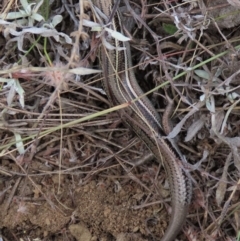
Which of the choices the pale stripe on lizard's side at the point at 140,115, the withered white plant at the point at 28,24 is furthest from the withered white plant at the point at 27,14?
the pale stripe on lizard's side at the point at 140,115

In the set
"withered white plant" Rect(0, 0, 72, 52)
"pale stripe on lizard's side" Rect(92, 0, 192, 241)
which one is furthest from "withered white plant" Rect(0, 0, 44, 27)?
"pale stripe on lizard's side" Rect(92, 0, 192, 241)

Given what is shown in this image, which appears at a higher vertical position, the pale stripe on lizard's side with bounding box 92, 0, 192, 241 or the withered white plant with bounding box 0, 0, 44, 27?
the withered white plant with bounding box 0, 0, 44, 27

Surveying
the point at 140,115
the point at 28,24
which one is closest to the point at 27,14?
the point at 28,24

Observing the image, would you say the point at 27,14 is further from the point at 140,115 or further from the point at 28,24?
the point at 140,115

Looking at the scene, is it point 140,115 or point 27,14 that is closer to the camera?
point 27,14

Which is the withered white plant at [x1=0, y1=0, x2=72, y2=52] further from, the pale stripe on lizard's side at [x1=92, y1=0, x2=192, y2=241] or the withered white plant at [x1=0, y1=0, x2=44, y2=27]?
the pale stripe on lizard's side at [x1=92, y1=0, x2=192, y2=241]

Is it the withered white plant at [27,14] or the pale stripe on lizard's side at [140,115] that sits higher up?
the withered white plant at [27,14]

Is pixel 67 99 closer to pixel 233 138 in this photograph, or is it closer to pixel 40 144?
pixel 40 144

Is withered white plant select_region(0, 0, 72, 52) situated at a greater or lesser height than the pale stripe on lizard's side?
greater

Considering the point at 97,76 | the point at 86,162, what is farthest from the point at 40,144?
the point at 97,76

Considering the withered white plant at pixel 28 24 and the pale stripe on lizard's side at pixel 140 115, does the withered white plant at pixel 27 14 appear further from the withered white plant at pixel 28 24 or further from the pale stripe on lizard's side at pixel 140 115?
the pale stripe on lizard's side at pixel 140 115

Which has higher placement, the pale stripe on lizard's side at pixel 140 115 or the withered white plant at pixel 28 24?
the withered white plant at pixel 28 24
